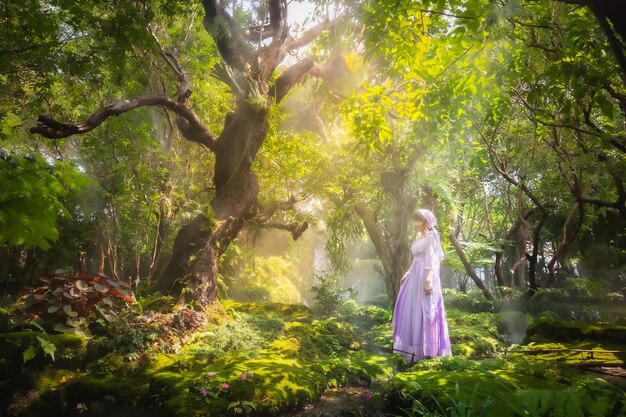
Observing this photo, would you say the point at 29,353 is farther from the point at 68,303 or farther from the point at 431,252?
the point at 431,252

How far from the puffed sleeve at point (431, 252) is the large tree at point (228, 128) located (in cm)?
397

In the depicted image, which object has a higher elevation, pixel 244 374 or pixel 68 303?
pixel 68 303

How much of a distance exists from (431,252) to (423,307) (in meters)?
0.95

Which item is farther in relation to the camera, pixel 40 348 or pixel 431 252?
pixel 431 252

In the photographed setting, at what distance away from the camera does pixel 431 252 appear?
5.53 m

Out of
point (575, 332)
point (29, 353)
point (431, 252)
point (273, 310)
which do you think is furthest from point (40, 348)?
point (575, 332)

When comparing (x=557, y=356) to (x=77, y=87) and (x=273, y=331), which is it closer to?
(x=273, y=331)

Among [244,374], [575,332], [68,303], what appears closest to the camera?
[244,374]

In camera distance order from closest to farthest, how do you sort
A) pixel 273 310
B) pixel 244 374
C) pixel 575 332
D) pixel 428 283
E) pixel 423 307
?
pixel 244 374 < pixel 575 332 < pixel 428 283 < pixel 423 307 < pixel 273 310

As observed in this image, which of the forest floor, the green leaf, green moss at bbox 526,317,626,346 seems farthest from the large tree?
green moss at bbox 526,317,626,346

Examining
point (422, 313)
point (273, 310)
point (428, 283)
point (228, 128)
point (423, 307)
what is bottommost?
point (273, 310)

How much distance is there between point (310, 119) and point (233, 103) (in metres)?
5.83

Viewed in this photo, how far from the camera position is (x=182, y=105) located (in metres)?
5.99

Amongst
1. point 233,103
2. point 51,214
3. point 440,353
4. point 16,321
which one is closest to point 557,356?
point 440,353
